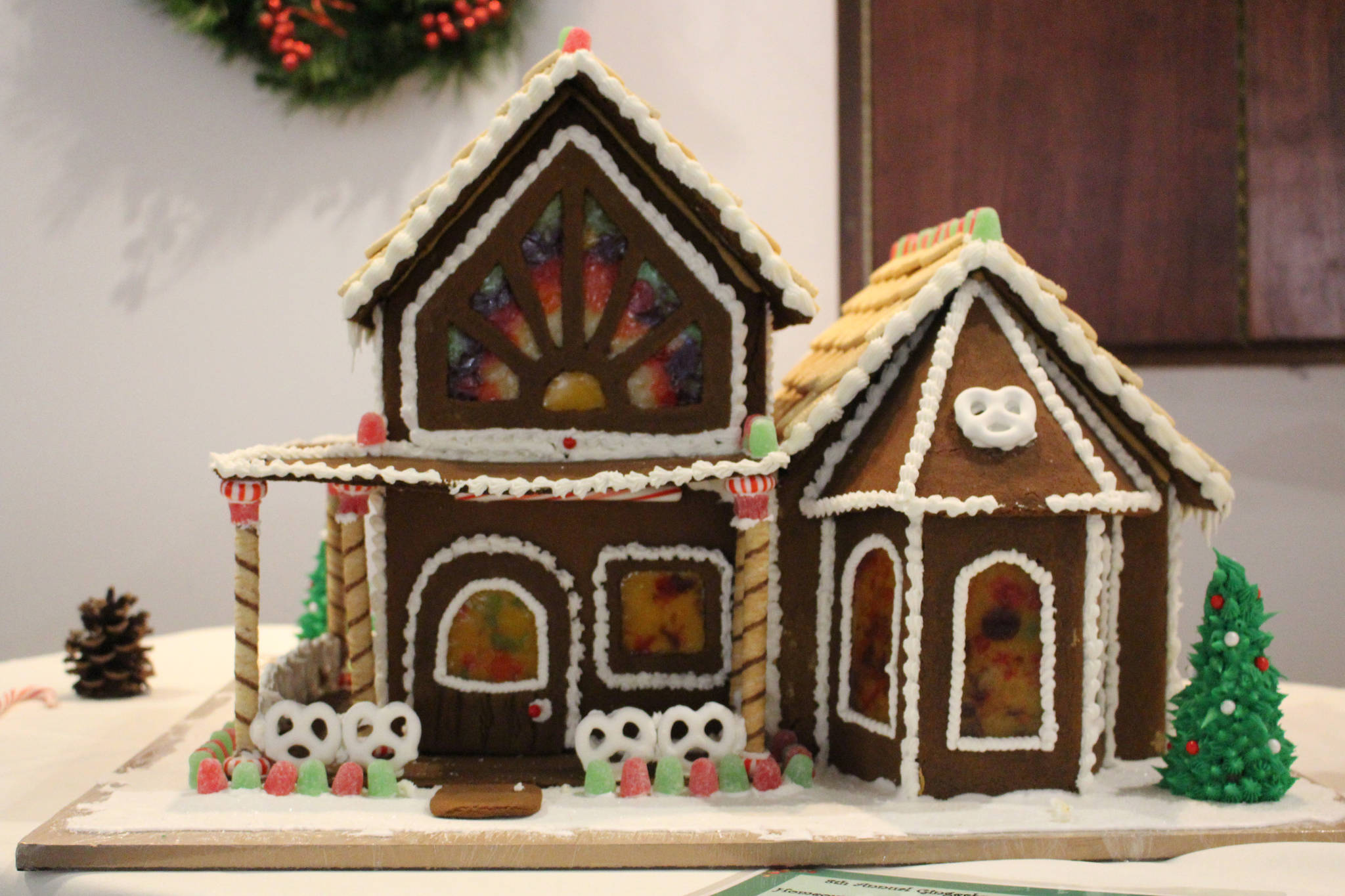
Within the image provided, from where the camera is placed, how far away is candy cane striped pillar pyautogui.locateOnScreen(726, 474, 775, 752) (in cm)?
315

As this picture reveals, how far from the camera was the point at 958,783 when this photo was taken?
3018mm

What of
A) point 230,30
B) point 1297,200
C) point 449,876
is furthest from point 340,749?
point 1297,200

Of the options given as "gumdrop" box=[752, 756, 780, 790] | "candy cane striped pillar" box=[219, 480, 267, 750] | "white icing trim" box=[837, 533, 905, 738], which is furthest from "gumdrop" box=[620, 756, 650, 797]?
"candy cane striped pillar" box=[219, 480, 267, 750]

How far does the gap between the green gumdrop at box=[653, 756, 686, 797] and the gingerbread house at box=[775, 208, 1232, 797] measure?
1.74ft

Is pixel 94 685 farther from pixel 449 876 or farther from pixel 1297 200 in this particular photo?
pixel 1297 200

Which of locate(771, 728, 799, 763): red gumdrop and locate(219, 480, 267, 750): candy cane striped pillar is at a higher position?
locate(219, 480, 267, 750): candy cane striped pillar

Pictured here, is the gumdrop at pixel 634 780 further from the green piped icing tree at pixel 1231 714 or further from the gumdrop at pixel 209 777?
the green piped icing tree at pixel 1231 714

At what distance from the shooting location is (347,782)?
299 centimetres

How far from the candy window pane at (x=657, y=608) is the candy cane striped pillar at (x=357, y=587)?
0.75 meters

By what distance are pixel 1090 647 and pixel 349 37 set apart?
391 cm

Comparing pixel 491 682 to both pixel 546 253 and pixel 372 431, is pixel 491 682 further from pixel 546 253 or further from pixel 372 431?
pixel 546 253

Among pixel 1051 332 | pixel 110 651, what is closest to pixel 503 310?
pixel 1051 332

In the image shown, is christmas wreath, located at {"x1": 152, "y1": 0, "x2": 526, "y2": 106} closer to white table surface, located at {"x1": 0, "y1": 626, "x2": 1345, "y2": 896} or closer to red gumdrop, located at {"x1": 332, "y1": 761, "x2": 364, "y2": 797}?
white table surface, located at {"x1": 0, "y1": 626, "x2": 1345, "y2": 896}

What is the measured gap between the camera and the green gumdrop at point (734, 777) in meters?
3.03
